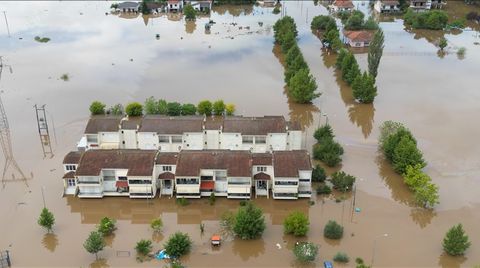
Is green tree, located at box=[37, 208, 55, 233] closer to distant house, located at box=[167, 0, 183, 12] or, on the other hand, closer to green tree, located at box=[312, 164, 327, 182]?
green tree, located at box=[312, 164, 327, 182]

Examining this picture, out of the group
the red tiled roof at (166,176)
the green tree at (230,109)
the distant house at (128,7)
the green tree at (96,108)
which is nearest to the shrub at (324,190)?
the red tiled roof at (166,176)

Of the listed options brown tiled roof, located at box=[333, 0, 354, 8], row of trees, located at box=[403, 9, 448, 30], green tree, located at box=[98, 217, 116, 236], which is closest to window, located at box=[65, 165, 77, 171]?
green tree, located at box=[98, 217, 116, 236]

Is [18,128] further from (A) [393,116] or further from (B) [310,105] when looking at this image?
(A) [393,116]

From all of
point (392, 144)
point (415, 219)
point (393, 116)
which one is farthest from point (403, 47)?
point (415, 219)

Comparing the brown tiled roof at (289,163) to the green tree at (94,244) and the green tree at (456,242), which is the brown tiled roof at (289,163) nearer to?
the green tree at (456,242)

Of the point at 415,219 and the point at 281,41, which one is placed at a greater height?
the point at 281,41
